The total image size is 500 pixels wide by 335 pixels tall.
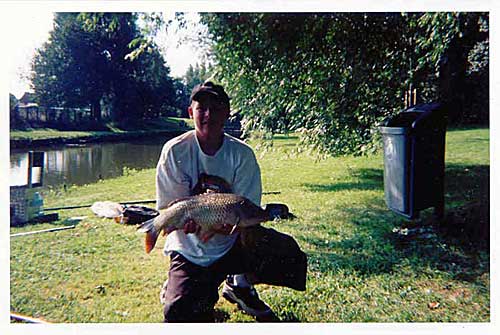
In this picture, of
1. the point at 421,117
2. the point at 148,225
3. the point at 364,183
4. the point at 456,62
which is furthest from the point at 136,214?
the point at 456,62

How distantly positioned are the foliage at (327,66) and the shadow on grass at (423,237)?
41cm

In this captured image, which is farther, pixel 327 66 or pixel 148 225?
pixel 327 66

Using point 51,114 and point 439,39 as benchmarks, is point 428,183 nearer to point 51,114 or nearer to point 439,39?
point 439,39

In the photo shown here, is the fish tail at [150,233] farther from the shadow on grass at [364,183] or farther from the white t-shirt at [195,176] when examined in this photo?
the shadow on grass at [364,183]

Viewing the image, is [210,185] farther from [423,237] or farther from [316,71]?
[423,237]

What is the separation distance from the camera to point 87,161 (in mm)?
2623

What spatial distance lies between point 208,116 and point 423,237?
161 cm

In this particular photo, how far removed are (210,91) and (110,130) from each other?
2.77 ft

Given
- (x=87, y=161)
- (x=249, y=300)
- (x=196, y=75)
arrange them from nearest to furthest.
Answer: (x=249, y=300), (x=196, y=75), (x=87, y=161)

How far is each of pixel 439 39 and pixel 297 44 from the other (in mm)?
921

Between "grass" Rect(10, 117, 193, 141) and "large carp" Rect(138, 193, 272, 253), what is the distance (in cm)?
51

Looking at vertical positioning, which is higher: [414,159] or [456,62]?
[456,62]


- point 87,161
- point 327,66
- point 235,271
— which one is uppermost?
point 327,66

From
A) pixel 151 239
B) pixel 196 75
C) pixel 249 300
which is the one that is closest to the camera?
pixel 151 239
